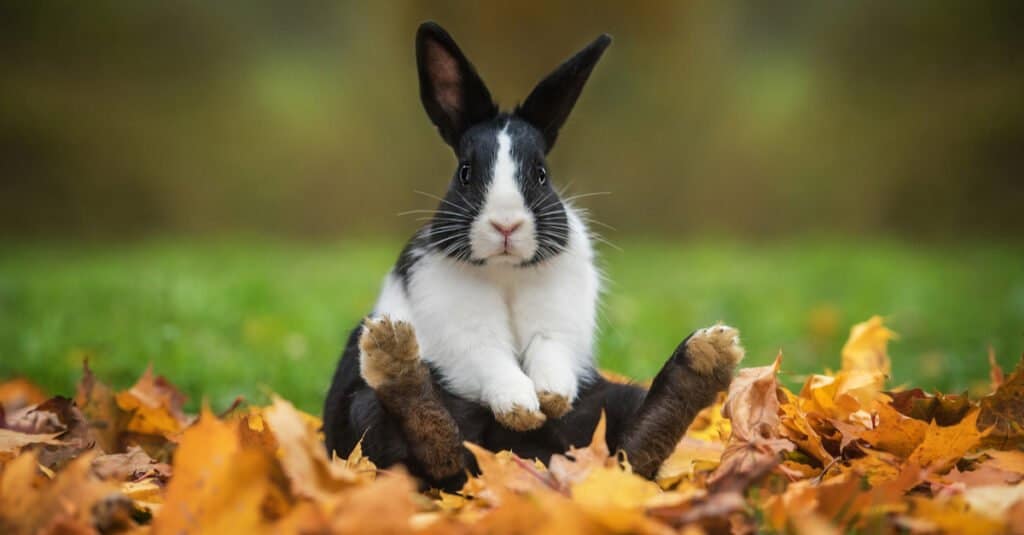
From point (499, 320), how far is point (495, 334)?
1.6 inches

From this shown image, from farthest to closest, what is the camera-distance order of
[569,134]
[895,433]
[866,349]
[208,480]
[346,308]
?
[569,134]
[346,308]
[866,349]
[895,433]
[208,480]

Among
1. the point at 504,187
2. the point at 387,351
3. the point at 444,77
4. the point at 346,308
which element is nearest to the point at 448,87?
the point at 444,77

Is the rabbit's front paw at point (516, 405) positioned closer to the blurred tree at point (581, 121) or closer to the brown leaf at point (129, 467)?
the brown leaf at point (129, 467)

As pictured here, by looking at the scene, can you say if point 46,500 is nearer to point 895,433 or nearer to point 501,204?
point 501,204

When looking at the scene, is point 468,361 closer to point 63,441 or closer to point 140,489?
point 140,489

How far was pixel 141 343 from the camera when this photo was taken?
15.1 feet

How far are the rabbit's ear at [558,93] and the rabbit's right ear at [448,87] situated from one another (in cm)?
11

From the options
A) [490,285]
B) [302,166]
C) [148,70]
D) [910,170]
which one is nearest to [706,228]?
[910,170]

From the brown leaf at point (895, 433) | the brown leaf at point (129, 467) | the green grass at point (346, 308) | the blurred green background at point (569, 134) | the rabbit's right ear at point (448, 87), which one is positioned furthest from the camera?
the blurred green background at point (569, 134)

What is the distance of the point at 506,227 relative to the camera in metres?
2.34

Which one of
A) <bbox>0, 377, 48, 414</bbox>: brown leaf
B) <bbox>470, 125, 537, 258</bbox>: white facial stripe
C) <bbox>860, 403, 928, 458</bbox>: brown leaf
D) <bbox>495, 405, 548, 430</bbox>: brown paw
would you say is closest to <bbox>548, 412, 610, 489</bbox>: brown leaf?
<bbox>495, 405, 548, 430</bbox>: brown paw

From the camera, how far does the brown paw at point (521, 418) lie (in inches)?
86.9

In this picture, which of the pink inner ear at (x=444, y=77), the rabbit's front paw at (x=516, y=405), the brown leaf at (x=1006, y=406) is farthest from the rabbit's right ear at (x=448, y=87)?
the brown leaf at (x=1006, y=406)

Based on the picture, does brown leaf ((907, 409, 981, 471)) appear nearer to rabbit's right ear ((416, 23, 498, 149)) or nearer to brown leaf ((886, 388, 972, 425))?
brown leaf ((886, 388, 972, 425))
